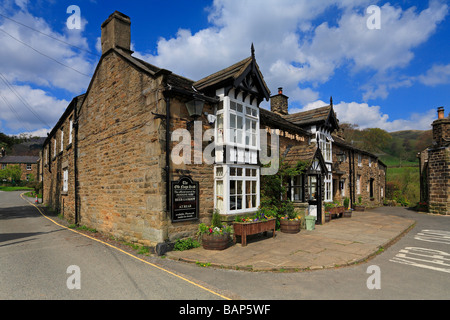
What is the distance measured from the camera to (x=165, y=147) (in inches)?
300


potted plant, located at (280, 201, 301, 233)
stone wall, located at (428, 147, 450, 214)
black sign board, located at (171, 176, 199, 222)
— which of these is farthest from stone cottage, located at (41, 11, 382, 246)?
stone wall, located at (428, 147, 450, 214)

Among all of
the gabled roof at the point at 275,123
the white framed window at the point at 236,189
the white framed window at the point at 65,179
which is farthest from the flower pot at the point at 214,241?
the white framed window at the point at 65,179

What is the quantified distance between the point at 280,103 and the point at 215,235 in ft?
46.7

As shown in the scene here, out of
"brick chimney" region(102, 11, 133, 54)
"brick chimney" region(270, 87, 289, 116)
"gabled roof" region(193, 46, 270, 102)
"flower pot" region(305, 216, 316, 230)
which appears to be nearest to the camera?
"gabled roof" region(193, 46, 270, 102)

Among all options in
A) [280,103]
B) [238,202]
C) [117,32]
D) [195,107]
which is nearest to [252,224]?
[238,202]

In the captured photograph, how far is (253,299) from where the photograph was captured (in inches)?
175

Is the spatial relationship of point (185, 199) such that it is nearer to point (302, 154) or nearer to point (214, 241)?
point (214, 241)

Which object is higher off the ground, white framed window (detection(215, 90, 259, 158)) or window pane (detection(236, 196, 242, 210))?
white framed window (detection(215, 90, 259, 158))

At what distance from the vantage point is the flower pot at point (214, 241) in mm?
7598

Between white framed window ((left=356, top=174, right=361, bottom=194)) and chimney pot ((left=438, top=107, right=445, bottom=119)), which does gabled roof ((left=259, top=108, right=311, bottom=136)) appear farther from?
chimney pot ((left=438, top=107, right=445, bottom=119))

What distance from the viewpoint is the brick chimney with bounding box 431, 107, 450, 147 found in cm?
1675

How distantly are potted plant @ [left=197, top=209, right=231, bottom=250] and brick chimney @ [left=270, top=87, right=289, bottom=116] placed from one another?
13.0 meters

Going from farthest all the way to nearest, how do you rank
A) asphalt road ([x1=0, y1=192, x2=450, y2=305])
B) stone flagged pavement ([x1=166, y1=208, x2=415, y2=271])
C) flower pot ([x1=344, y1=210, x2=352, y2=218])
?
flower pot ([x1=344, y1=210, x2=352, y2=218]) < stone flagged pavement ([x1=166, y1=208, x2=415, y2=271]) < asphalt road ([x1=0, y1=192, x2=450, y2=305])
